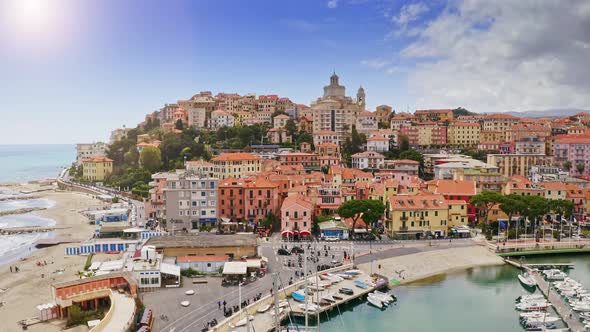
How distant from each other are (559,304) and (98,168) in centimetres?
9044

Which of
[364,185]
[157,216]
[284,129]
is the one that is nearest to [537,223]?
[364,185]

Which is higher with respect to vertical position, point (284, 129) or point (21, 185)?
point (284, 129)

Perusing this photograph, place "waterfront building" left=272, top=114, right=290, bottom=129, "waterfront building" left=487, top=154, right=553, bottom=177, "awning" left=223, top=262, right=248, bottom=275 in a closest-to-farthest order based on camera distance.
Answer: "awning" left=223, top=262, right=248, bottom=275
"waterfront building" left=487, top=154, right=553, bottom=177
"waterfront building" left=272, top=114, right=290, bottom=129

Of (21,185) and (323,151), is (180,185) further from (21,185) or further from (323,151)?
(21,185)

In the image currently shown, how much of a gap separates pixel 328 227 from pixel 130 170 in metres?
54.7

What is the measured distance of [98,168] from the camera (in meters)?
101

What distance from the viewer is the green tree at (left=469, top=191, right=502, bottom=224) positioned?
167 ft

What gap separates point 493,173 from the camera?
59500 mm

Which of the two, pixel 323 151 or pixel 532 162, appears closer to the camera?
pixel 532 162

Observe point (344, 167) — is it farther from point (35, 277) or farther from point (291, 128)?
point (35, 277)

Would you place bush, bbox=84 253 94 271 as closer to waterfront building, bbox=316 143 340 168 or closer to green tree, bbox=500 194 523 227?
green tree, bbox=500 194 523 227

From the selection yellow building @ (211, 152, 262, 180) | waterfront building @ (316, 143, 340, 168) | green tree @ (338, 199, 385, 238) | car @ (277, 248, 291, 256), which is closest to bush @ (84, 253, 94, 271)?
car @ (277, 248, 291, 256)

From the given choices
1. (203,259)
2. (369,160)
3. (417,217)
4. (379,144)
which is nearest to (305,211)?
(417,217)

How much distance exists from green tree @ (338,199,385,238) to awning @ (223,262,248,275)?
1526 centimetres
